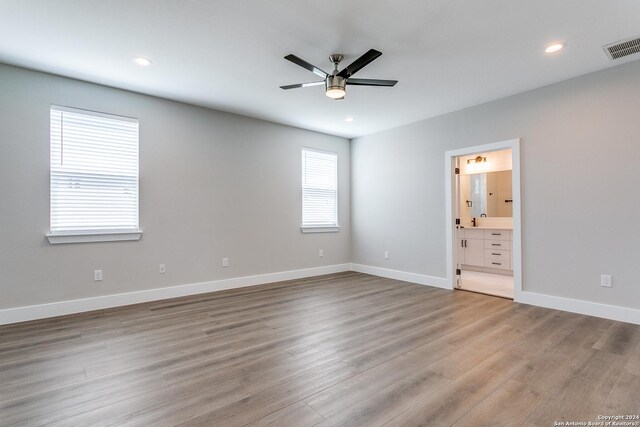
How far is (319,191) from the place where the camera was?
5.96m

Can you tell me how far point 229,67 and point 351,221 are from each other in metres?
3.92

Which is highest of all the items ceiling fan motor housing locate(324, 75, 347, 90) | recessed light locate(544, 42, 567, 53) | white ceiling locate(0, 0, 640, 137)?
white ceiling locate(0, 0, 640, 137)

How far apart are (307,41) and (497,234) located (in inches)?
201

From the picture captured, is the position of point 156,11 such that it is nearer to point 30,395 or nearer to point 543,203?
point 30,395

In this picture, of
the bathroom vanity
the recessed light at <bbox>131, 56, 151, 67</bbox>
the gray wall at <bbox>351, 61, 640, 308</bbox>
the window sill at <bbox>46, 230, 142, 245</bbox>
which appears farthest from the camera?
the bathroom vanity

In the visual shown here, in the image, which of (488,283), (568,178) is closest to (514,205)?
(568,178)

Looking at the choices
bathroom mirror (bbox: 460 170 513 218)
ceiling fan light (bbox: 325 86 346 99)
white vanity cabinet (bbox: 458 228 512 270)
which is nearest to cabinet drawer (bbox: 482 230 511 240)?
white vanity cabinet (bbox: 458 228 512 270)

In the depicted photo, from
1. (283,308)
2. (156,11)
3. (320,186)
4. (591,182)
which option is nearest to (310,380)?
(283,308)

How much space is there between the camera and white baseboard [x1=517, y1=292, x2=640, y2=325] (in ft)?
10.4

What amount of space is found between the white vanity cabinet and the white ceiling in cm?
291

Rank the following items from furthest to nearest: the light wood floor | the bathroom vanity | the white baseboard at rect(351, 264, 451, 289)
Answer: the bathroom vanity < the white baseboard at rect(351, 264, 451, 289) < the light wood floor

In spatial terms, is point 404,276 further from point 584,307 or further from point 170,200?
point 170,200

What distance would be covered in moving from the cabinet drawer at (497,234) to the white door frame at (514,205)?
177cm

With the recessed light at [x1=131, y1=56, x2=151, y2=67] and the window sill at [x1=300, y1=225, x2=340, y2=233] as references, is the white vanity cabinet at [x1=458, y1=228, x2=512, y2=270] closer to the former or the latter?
the window sill at [x1=300, y1=225, x2=340, y2=233]
